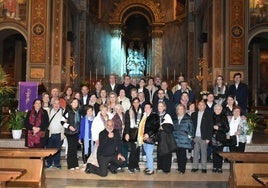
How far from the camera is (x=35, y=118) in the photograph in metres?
8.40

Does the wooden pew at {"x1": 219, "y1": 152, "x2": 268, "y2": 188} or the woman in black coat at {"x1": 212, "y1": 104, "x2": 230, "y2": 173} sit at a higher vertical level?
the woman in black coat at {"x1": 212, "y1": 104, "x2": 230, "y2": 173}

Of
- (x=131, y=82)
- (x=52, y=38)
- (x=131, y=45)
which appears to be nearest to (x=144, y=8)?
(x=131, y=45)

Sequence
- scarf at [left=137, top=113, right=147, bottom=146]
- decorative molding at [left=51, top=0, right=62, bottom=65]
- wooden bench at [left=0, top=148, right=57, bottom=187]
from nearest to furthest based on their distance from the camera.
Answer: wooden bench at [left=0, top=148, right=57, bottom=187] < scarf at [left=137, top=113, right=147, bottom=146] < decorative molding at [left=51, top=0, right=62, bottom=65]

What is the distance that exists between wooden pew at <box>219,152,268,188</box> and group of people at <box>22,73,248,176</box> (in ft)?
6.02

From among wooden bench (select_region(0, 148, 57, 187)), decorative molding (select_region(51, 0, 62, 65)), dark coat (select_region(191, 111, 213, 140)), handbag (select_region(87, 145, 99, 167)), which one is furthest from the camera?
decorative molding (select_region(51, 0, 62, 65))

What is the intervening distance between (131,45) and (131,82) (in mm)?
14772

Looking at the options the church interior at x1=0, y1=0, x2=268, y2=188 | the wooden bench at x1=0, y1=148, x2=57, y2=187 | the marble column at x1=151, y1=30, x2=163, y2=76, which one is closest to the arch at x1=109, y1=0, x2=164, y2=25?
the church interior at x1=0, y1=0, x2=268, y2=188

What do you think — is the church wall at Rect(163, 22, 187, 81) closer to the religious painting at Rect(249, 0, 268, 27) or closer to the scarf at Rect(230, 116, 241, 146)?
the religious painting at Rect(249, 0, 268, 27)

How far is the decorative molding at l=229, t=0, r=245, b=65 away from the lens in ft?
48.8

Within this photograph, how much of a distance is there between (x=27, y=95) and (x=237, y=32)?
8541 mm

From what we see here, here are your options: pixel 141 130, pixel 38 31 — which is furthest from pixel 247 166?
pixel 38 31

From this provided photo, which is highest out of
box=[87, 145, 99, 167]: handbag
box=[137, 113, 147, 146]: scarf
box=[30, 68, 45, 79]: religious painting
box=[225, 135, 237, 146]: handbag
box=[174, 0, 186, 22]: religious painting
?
→ box=[174, 0, 186, 22]: religious painting

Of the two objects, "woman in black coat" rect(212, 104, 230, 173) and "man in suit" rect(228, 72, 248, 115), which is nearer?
"woman in black coat" rect(212, 104, 230, 173)

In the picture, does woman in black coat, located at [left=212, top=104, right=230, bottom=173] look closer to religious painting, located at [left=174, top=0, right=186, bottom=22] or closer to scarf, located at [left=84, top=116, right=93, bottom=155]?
scarf, located at [left=84, top=116, right=93, bottom=155]
